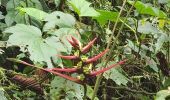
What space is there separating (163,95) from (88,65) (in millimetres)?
460

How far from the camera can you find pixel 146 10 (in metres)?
1.54

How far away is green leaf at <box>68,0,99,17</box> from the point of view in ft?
4.86

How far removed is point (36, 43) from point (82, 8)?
30cm

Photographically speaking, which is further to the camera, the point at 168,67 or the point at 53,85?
the point at 168,67

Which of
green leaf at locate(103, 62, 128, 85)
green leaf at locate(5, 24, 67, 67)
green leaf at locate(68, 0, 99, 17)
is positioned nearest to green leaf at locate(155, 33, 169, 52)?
green leaf at locate(103, 62, 128, 85)

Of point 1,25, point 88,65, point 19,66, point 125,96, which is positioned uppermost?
point 88,65

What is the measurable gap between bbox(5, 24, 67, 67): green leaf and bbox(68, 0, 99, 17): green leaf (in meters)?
0.17

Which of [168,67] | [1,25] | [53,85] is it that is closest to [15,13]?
[1,25]

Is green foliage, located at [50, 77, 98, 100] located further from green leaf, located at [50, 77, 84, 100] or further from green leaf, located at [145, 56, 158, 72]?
green leaf, located at [145, 56, 158, 72]

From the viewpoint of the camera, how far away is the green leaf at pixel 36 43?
128 centimetres

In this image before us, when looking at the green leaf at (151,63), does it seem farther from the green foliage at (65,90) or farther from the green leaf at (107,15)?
the green foliage at (65,90)

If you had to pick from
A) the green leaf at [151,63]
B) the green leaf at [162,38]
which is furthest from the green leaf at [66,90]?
the green leaf at [151,63]

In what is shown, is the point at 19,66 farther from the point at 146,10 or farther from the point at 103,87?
the point at 146,10

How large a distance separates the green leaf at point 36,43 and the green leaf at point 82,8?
0.17 m
